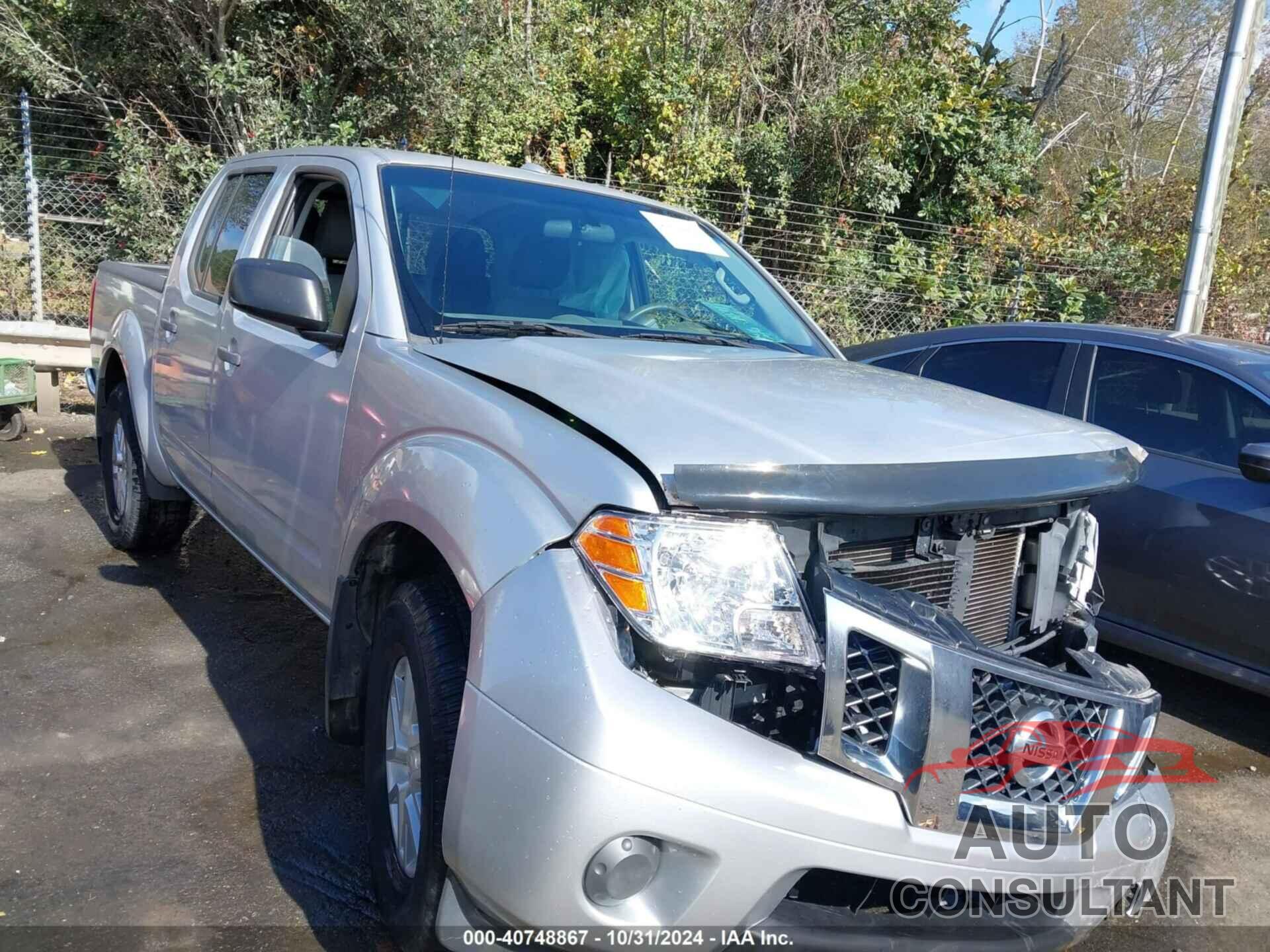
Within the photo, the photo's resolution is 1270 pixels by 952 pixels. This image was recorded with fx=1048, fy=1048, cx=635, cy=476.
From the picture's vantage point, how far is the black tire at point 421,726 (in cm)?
218

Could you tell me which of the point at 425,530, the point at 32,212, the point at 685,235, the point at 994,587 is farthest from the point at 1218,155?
the point at 32,212

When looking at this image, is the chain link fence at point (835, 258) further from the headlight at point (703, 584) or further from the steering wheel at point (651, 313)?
the headlight at point (703, 584)

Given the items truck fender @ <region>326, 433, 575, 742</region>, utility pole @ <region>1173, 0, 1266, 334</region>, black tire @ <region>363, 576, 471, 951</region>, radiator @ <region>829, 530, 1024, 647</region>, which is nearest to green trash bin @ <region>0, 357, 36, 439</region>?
truck fender @ <region>326, 433, 575, 742</region>

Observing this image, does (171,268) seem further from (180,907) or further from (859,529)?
(859,529)

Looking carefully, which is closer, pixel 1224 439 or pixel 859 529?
pixel 859 529

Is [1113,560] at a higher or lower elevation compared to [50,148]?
lower

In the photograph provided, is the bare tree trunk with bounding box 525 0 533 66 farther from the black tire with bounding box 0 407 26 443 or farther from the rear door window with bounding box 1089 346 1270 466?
the rear door window with bounding box 1089 346 1270 466

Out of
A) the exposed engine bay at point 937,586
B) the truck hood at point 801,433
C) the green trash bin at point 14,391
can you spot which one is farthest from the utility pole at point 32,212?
the exposed engine bay at point 937,586

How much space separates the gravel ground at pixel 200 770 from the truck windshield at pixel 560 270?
155 centimetres

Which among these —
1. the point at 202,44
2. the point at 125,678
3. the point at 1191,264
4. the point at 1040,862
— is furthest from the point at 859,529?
the point at 202,44

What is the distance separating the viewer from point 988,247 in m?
13.1

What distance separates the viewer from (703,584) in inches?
77.4

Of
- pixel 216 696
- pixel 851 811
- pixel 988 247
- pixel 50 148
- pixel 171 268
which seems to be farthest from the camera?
pixel 988 247

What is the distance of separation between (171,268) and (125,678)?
6.28 feet
